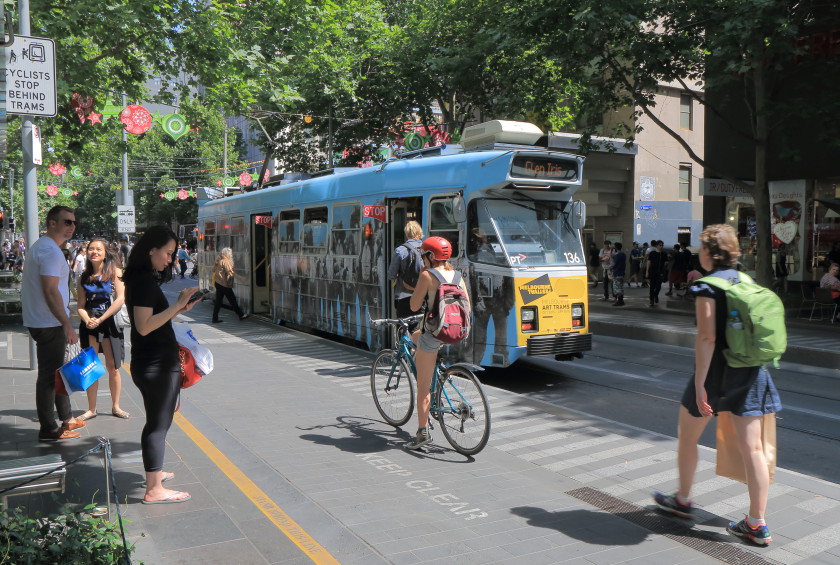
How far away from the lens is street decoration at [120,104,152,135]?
15641mm

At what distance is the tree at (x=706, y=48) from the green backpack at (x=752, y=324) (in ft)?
36.0

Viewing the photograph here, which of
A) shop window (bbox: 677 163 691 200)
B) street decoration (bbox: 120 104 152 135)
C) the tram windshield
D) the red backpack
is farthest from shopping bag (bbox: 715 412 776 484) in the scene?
shop window (bbox: 677 163 691 200)

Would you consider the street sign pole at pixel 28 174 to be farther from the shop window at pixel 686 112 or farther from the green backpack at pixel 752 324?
the shop window at pixel 686 112

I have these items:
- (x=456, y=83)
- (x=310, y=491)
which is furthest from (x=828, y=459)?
(x=456, y=83)

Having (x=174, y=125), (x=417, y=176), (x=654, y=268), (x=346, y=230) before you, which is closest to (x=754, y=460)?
(x=417, y=176)

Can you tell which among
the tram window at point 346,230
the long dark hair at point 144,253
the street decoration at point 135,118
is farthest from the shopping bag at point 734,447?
the street decoration at point 135,118

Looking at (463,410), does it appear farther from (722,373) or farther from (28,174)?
(28,174)

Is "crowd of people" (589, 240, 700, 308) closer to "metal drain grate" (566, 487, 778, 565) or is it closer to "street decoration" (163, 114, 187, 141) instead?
"street decoration" (163, 114, 187, 141)

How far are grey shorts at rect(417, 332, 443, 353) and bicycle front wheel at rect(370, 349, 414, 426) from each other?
0.79 metres

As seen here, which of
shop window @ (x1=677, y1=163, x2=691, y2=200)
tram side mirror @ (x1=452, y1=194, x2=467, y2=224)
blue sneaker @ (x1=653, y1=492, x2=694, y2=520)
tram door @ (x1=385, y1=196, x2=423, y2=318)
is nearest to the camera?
blue sneaker @ (x1=653, y1=492, x2=694, y2=520)

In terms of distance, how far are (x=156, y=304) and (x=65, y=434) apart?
7.44 feet

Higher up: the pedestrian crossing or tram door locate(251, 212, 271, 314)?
tram door locate(251, 212, 271, 314)

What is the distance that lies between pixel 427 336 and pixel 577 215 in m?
4.30

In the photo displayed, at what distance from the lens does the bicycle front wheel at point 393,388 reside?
22.2 ft
